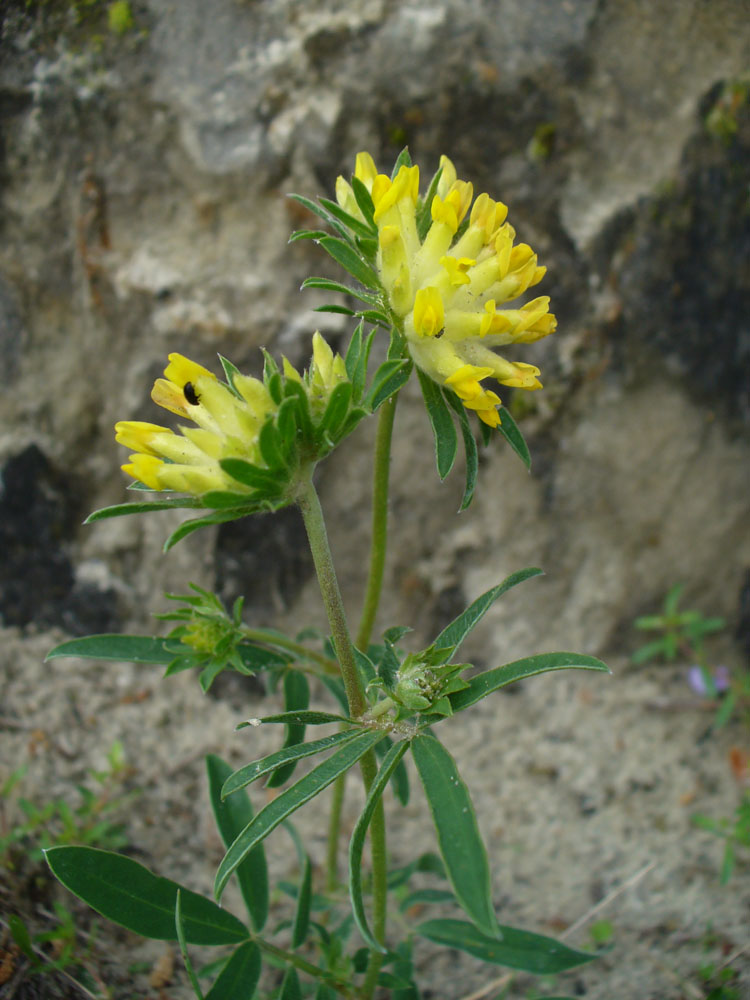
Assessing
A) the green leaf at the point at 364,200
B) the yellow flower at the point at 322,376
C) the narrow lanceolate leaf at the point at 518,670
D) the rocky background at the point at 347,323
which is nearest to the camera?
the narrow lanceolate leaf at the point at 518,670

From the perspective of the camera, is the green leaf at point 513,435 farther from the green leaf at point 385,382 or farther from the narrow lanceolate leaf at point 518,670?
the narrow lanceolate leaf at point 518,670

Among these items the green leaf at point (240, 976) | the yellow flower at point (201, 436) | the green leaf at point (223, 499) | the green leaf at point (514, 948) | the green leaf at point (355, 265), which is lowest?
the green leaf at point (514, 948)

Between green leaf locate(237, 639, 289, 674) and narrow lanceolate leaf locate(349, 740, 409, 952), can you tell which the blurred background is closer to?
green leaf locate(237, 639, 289, 674)

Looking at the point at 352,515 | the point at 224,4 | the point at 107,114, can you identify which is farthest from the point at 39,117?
the point at 352,515

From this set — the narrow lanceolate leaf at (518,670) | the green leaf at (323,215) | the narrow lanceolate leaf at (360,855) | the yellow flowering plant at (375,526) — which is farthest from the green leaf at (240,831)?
the green leaf at (323,215)

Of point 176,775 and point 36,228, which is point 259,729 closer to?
point 176,775
